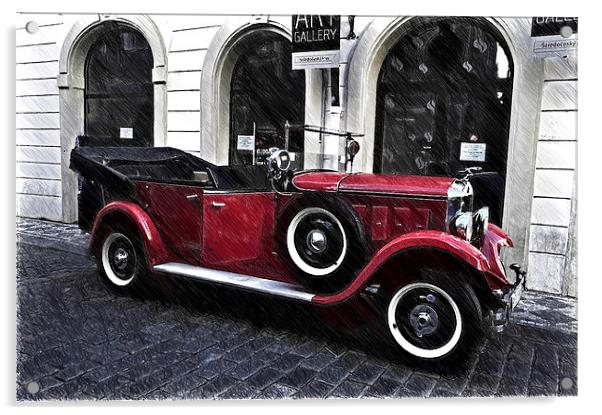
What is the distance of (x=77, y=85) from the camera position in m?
3.05

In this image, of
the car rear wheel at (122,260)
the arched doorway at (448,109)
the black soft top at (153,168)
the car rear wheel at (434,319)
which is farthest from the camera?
the car rear wheel at (122,260)

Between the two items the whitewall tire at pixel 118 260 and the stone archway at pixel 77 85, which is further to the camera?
the whitewall tire at pixel 118 260

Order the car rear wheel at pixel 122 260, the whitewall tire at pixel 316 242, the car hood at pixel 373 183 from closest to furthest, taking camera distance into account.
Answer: the car hood at pixel 373 183, the whitewall tire at pixel 316 242, the car rear wheel at pixel 122 260

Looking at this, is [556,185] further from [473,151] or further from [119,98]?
[119,98]

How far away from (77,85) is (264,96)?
46.9 inches

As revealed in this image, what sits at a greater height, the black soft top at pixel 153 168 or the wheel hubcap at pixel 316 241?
the black soft top at pixel 153 168

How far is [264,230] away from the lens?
293 cm

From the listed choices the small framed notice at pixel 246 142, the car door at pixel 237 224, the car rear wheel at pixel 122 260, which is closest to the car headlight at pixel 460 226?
the car door at pixel 237 224

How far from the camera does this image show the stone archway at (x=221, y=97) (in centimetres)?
296

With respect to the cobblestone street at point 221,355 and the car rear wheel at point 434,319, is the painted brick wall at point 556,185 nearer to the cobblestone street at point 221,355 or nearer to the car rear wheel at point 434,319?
the cobblestone street at point 221,355

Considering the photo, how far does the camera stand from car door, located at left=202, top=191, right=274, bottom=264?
2.93 metres

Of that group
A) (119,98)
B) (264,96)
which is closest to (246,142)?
(264,96)
